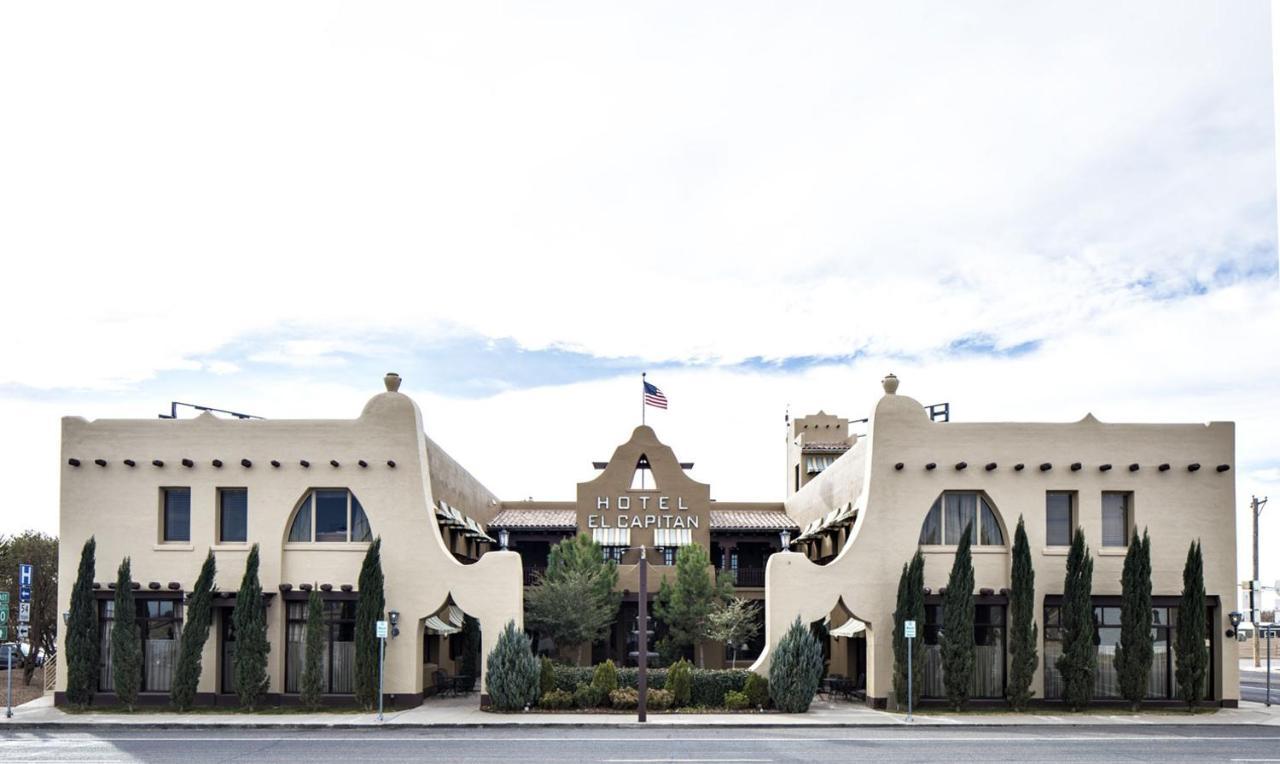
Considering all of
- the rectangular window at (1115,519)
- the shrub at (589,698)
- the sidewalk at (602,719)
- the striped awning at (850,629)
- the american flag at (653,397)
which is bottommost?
the sidewalk at (602,719)

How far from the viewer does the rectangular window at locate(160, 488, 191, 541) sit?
3495 centimetres

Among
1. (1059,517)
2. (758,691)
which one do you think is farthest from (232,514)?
(1059,517)

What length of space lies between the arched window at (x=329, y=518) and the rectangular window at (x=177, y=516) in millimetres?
3376

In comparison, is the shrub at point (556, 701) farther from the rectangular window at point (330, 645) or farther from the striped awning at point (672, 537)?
the striped awning at point (672, 537)

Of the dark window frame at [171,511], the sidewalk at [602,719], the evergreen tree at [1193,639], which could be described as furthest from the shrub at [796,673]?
the dark window frame at [171,511]

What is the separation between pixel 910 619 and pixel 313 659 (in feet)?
58.1

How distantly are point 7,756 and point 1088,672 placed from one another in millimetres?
28653

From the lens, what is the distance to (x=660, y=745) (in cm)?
2633

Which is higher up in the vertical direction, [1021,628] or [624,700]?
[1021,628]

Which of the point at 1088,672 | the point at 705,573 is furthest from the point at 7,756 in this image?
the point at 1088,672

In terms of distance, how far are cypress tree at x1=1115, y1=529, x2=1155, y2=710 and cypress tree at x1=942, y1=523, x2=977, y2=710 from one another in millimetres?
4676

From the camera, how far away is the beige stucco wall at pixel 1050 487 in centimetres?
3431

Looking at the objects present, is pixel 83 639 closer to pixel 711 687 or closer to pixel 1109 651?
pixel 711 687

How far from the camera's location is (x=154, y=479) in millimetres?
34688
